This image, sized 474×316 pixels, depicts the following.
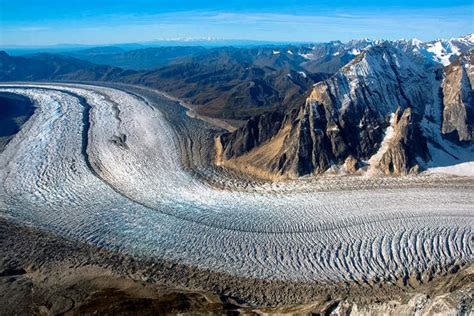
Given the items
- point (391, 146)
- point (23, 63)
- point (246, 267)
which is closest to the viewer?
point (246, 267)

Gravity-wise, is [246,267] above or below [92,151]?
below

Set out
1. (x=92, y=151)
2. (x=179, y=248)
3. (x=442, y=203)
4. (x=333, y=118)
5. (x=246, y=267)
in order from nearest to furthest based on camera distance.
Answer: (x=246, y=267) → (x=179, y=248) → (x=442, y=203) → (x=333, y=118) → (x=92, y=151)

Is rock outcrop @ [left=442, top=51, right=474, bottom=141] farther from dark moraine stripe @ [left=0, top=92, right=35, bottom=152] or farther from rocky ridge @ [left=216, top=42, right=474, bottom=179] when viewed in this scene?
dark moraine stripe @ [left=0, top=92, right=35, bottom=152]

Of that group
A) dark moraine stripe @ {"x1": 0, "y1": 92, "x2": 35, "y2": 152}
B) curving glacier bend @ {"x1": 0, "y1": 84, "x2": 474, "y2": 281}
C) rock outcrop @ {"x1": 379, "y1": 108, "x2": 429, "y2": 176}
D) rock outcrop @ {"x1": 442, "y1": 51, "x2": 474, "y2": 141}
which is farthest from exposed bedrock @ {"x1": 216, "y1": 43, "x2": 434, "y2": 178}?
dark moraine stripe @ {"x1": 0, "y1": 92, "x2": 35, "y2": 152}

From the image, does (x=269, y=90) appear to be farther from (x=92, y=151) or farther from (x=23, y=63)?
(x=23, y=63)

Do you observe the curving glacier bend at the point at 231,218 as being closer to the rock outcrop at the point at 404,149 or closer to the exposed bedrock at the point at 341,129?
the rock outcrop at the point at 404,149

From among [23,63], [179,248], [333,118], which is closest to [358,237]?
[179,248]
